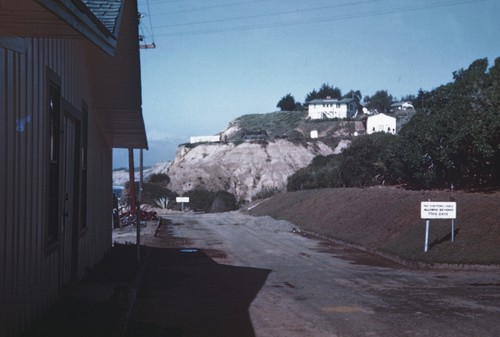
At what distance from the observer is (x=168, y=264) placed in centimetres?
1691

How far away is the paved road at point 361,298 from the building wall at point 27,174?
→ 2.79 metres

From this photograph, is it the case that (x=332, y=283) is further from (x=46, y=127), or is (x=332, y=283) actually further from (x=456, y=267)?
(x=46, y=127)

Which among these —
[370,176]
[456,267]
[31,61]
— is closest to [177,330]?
[31,61]

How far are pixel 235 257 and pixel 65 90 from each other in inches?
415

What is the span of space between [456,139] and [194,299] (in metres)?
19.9

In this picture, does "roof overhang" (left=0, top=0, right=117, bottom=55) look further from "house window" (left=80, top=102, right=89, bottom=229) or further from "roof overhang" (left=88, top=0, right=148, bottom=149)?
"house window" (left=80, top=102, right=89, bottom=229)

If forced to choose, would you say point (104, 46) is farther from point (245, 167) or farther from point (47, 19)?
point (245, 167)

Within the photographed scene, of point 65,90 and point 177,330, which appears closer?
point 177,330

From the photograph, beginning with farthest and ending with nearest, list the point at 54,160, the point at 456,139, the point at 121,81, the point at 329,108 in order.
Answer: the point at 329,108 → the point at 456,139 → the point at 121,81 → the point at 54,160

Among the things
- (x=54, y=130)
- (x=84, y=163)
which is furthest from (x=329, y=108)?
(x=54, y=130)

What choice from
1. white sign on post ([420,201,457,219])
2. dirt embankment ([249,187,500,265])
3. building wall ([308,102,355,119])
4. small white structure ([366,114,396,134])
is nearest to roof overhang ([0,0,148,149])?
white sign on post ([420,201,457,219])

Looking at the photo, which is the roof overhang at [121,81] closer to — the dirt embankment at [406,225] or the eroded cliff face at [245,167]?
the dirt embankment at [406,225]

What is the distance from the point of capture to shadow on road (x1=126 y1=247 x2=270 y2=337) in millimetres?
8461

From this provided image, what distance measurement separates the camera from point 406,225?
69.8 ft
